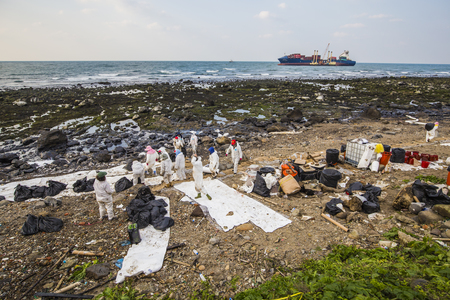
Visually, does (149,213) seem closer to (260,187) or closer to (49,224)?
(49,224)

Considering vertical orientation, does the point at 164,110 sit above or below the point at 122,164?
above

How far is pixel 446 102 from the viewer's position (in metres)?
21.7

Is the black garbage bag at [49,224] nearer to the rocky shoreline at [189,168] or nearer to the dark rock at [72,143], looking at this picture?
the rocky shoreline at [189,168]

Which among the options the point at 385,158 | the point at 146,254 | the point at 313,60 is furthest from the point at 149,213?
the point at 313,60

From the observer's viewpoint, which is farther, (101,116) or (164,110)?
(164,110)

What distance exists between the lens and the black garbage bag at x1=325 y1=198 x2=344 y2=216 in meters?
5.66

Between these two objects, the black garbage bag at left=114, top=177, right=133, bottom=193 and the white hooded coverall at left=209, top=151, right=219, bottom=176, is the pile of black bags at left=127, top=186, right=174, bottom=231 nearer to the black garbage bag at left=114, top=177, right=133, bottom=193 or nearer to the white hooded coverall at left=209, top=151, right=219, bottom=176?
the black garbage bag at left=114, top=177, right=133, bottom=193

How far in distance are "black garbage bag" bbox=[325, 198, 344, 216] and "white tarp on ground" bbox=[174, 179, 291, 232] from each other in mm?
1173

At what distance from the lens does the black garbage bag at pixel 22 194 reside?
7094mm

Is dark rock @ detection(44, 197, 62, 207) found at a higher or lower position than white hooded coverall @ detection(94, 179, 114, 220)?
lower

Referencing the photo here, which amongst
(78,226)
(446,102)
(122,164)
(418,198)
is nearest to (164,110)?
(122,164)

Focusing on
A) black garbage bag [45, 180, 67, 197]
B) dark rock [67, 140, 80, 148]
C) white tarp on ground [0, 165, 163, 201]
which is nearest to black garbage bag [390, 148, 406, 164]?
white tarp on ground [0, 165, 163, 201]

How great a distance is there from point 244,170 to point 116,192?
189 inches

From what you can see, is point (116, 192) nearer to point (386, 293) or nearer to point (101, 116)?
point (386, 293)
